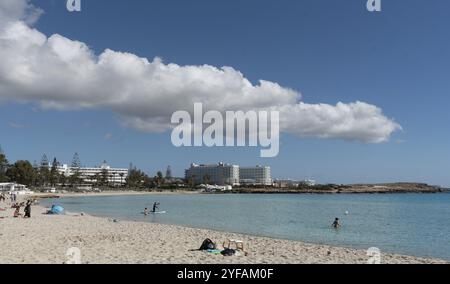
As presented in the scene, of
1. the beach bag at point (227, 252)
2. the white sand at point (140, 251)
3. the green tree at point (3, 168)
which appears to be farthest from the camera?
the green tree at point (3, 168)

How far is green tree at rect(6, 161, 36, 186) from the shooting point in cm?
13562

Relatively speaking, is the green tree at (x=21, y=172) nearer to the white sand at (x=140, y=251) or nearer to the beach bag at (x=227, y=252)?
the white sand at (x=140, y=251)

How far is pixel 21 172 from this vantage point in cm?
13575

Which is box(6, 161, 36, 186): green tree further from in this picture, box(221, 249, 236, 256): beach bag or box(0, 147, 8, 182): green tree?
box(221, 249, 236, 256): beach bag

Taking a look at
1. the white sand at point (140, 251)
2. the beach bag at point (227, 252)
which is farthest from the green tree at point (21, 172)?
the beach bag at point (227, 252)

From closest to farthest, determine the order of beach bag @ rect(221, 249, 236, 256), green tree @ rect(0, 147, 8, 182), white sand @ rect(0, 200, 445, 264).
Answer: white sand @ rect(0, 200, 445, 264) < beach bag @ rect(221, 249, 236, 256) < green tree @ rect(0, 147, 8, 182)

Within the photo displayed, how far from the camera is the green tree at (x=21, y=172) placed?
445ft

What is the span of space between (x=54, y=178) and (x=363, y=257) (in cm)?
16257

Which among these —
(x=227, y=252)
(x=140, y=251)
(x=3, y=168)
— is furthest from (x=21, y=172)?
(x=227, y=252)

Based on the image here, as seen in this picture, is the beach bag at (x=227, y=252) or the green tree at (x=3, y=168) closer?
the beach bag at (x=227, y=252)

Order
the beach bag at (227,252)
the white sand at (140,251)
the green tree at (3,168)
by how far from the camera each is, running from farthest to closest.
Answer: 1. the green tree at (3,168)
2. the beach bag at (227,252)
3. the white sand at (140,251)

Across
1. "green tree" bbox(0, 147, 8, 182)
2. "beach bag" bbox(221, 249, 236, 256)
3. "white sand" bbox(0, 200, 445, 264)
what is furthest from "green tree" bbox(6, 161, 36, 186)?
"beach bag" bbox(221, 249, 236, 256)
